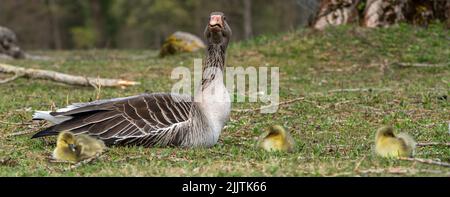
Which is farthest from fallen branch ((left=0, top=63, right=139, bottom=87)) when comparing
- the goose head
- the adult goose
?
the adult goose

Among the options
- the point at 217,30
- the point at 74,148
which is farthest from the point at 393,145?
the point at 74,148

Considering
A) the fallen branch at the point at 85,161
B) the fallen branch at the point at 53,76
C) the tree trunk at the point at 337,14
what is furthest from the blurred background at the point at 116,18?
the fallen branch at the point at 85,161

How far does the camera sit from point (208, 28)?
296 inches

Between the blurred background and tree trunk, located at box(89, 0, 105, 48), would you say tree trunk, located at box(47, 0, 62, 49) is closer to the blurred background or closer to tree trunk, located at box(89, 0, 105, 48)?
the blurred background

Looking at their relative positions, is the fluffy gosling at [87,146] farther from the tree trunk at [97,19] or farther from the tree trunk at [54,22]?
the tree trunk at [97,19]

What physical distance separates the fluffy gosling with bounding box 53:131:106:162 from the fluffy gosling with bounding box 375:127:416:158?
7.98 feet

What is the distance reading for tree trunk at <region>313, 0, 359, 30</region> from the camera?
1719cm

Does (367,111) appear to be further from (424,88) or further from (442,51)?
(442,51)

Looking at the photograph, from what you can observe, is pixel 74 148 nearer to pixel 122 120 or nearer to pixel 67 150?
pixel 67 150

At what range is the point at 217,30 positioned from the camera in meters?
7.48

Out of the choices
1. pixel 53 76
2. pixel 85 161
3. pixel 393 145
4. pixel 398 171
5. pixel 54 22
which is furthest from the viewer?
pixel 54 22

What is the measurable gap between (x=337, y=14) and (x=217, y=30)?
1024cm

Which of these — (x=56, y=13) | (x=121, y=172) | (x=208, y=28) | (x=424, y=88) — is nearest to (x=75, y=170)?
(x=121, y=172)

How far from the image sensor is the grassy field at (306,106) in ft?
20.1
